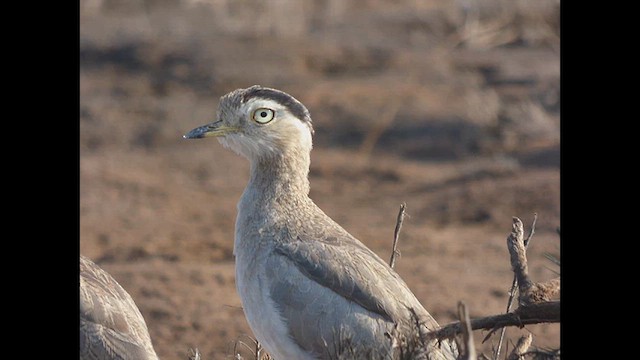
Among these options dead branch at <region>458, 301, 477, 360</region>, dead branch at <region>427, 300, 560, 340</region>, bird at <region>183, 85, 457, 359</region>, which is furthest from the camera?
bird at <region>183, 85, 457, 359</region>

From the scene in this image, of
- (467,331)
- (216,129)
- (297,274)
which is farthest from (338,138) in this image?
(467,331)

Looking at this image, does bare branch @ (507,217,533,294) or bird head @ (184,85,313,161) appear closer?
bare branch @ (507,217,533,294)

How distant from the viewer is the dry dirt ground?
9469 millimetres

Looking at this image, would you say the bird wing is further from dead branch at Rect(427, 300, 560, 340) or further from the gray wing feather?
dead branch at Rect(427, 300, 560, 340)

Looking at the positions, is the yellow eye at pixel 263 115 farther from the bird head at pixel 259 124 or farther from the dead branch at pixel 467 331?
the dead branch at pixel 467 331

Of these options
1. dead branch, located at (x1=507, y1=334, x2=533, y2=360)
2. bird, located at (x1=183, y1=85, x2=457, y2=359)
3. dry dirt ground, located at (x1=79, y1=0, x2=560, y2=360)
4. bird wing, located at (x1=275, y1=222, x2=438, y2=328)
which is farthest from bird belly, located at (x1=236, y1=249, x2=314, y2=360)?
dry dirt ground, located at (x1=79, y1=0, x2=560, y2=360)

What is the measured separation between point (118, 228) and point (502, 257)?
3503 mm

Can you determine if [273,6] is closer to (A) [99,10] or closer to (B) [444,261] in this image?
(A) [99,10]

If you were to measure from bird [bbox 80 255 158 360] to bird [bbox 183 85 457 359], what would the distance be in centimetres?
50

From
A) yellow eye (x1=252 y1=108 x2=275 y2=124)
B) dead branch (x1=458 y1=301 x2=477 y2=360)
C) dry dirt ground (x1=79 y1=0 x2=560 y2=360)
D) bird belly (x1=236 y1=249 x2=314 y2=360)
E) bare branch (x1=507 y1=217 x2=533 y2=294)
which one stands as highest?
dry dirt ground (x1=79 y1=0 x2=560 y2=360)

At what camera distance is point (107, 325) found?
5.23 metres

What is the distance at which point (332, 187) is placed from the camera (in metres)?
12.7

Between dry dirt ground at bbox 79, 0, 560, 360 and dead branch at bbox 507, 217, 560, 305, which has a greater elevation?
dry dirt ground at bbox 79, 0, 560, 360
